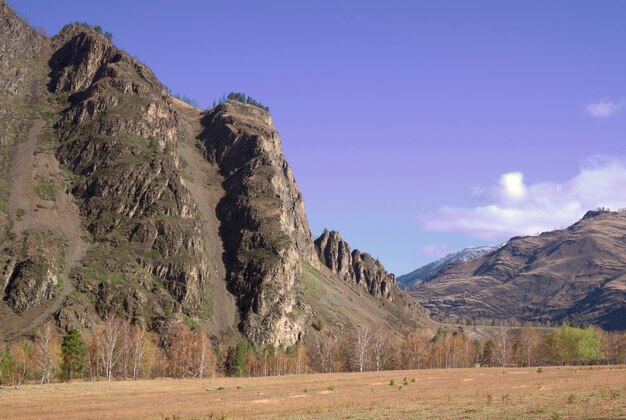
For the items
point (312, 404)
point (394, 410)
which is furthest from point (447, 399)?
point (312, 404)

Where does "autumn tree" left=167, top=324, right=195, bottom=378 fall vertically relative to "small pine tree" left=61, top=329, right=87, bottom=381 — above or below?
below

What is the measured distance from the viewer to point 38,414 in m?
57.0

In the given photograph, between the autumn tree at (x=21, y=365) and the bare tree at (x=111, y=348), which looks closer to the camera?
the autumn tree at (x=21, y=365)

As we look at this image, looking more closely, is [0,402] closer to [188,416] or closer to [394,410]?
[188,416]

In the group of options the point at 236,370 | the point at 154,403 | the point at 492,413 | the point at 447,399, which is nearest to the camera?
the point at 492,413

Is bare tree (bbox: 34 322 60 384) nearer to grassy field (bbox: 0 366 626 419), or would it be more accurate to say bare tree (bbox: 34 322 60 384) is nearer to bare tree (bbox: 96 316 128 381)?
bare tree (bbox: 96 316 128 381)

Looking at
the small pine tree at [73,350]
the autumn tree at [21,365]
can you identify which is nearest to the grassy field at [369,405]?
the small pine tree at [73,350]

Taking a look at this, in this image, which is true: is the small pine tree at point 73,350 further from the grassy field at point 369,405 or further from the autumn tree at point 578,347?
the autumn tree at point 578,347

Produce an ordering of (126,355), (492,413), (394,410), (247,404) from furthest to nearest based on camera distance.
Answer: (126,355) → (247,404) → (394,410) → (492,413)

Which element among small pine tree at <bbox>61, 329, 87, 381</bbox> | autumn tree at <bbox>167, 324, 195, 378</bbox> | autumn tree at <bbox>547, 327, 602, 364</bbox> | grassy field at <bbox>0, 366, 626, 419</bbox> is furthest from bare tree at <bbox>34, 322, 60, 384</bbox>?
autumn tree at <bbox>547, 327, 602, 364</bbox>

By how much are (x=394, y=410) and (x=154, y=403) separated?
31.3 metres

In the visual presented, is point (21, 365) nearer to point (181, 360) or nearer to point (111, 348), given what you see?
point (111, 348)

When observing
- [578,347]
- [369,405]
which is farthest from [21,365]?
[578,347]

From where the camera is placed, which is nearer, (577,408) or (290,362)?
(577,408)
